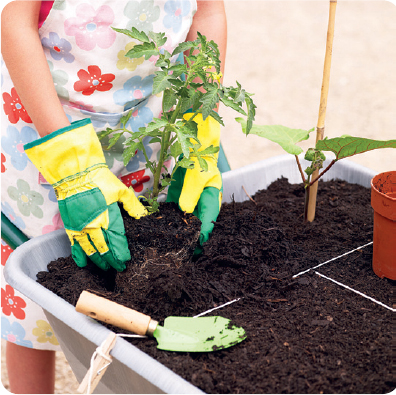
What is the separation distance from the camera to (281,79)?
4641 mm

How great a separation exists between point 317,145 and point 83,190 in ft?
1.98

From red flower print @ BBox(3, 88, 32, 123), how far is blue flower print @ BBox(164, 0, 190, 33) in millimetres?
459

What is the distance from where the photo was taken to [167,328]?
3.07 ft

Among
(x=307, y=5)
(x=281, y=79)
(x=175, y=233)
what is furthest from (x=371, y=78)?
(x=175, y=233)

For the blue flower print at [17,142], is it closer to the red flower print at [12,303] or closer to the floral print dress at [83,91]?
the floral print dress at [83,91]

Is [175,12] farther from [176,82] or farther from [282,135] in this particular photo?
[282,135]

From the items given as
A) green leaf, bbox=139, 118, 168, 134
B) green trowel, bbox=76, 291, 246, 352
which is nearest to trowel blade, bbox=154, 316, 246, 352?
green trowel, bbox=76, 291, 246, 352

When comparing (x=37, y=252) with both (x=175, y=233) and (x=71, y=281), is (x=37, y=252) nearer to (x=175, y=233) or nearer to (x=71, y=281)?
(x=71, y=281)

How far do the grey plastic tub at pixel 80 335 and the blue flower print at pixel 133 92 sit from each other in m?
0.38

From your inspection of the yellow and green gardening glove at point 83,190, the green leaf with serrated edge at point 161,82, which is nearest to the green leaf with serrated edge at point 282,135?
the green leaf with serrated edge at point 161,82

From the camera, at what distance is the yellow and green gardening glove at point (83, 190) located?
1093 mm

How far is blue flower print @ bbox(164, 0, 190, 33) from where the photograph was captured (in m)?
1.29

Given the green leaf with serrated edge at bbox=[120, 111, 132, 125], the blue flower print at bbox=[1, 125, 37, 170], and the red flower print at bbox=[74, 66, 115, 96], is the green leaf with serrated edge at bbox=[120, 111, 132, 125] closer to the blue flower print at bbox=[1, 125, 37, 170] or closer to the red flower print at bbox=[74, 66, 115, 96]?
the red flower print at bbox=[74, 66, 115, 96]

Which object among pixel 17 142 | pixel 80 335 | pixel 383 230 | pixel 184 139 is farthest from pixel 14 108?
pixel 383 230
